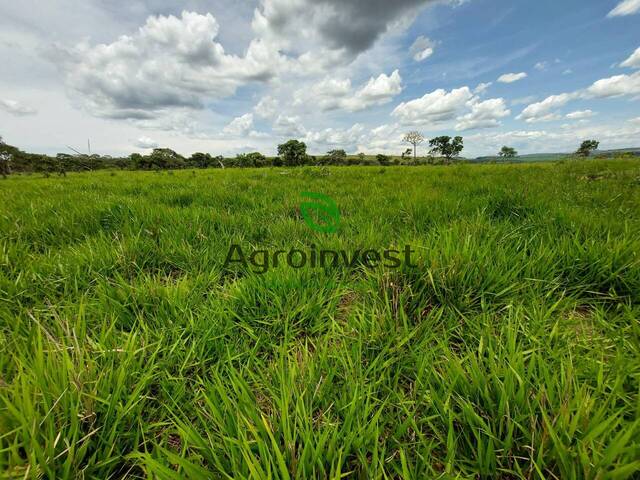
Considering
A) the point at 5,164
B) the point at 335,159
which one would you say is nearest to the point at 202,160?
the point at 335,159

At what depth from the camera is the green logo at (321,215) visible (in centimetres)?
326

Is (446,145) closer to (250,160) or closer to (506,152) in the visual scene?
(506,152)

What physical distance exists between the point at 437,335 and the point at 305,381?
2.74 ft

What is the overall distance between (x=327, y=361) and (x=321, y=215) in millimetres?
2622

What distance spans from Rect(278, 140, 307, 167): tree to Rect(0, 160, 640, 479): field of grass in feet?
225

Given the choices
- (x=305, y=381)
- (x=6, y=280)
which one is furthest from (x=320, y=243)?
(x=6, y=280)

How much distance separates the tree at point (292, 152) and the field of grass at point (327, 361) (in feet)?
225

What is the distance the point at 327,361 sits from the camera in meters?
1.33

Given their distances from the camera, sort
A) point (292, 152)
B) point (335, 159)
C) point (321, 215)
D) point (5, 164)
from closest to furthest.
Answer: point (321, 215) → point (5, 164) → point (335, 159) → point (292, 152)

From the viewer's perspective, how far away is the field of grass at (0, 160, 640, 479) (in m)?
0.87

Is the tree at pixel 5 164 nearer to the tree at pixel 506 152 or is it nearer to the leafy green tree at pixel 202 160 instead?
the leafy green tree at pixel 202 160

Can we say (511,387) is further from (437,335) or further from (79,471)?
(79,471)

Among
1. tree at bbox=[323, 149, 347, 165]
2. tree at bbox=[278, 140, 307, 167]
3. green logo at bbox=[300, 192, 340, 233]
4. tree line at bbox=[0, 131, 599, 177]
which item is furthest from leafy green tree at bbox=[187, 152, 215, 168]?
green logo at bbox=[300, 192, 340, 233]

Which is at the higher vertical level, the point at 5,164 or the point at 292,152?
the point at 292,152
